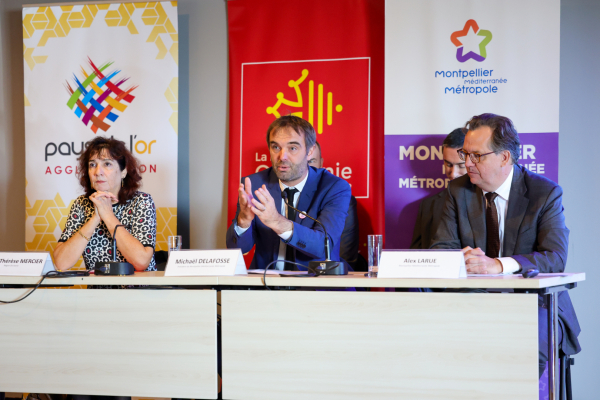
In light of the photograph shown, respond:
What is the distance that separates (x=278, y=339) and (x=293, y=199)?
1.05 meters

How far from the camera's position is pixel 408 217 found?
10.7ft

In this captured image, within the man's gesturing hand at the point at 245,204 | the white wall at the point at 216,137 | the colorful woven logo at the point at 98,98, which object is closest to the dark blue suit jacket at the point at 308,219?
the man's gesturing hand at the point at 245,204

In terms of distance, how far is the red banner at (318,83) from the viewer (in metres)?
3.42

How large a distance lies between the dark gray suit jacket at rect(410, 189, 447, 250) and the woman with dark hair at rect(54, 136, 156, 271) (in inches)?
60.4

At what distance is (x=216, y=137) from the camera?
3.70 metres

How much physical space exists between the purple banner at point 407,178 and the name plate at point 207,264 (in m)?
1.58

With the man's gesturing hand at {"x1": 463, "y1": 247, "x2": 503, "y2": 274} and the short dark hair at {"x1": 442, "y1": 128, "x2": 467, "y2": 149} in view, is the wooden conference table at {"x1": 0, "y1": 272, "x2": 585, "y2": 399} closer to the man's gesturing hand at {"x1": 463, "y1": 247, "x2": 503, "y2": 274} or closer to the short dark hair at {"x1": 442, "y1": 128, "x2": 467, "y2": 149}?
the man's gesturing hand at {"x1": 463, "y1": 247, "x2": 503, "y2": 274}

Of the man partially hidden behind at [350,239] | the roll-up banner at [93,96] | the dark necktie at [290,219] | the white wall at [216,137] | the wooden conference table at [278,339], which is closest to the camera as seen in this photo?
the wooden conference table at [278,339]

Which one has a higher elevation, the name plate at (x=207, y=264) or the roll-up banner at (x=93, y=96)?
the roll-up banner at (x=93, y=96)

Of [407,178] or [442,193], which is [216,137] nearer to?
[407,178]

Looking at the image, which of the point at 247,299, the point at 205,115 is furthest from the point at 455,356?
the point at 205,115

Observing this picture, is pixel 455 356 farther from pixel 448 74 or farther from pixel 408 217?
pixel 448 74

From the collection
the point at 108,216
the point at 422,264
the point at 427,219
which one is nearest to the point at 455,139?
the point at 427,219

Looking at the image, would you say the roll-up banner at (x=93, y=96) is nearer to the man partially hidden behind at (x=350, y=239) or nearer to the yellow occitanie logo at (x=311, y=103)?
the yellow occitanie logo at (x=311, y=103)
